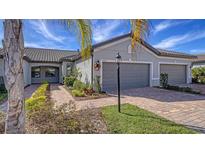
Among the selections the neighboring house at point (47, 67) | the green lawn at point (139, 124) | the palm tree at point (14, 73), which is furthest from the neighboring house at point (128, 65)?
the palm tree at point (14, 73)

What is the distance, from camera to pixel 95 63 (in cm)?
1226

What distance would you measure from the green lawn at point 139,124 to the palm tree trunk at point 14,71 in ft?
8.07

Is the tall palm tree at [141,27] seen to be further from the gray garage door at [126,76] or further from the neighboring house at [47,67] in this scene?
the neighboring house at [47,67]

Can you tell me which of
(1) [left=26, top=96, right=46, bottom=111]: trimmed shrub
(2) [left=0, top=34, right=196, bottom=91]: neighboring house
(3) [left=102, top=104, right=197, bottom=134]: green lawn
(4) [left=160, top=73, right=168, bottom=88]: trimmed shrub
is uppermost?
(2) [left=0, top=34, right=196, bottom=91]: neighboring house

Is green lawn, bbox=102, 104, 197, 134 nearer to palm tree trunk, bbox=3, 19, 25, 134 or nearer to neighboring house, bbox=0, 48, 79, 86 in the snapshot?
palm tree trunk, bbox=3, 19, 25, 134

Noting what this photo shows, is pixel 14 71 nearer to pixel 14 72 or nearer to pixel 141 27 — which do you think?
pixel 14 72

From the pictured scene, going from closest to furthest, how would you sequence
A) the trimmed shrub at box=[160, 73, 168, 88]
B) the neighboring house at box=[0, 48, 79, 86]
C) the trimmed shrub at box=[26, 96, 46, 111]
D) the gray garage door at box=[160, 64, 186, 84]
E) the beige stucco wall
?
the trimmed shrub at box=[26, 96, 46, 111]
the beige stucco wall
the trimmed shrub at box=[160, 73, 168, 88]
the gray garage door at box=[160, 64, 186, 84]
the neighboring house at box=[0, 48, 79, 86]

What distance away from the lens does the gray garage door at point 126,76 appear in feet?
42.5

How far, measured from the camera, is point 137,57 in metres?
14.2

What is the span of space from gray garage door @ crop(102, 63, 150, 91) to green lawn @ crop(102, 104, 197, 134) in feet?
21.2

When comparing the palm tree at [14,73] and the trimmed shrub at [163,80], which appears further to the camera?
the trimmed shrub at [163,80]

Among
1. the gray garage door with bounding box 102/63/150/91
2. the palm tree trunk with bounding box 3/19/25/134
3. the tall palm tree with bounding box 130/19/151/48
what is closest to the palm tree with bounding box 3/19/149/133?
the palm tree trunk with bounding box 3/19/25/134

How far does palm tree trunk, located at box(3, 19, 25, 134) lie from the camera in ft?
11.3
